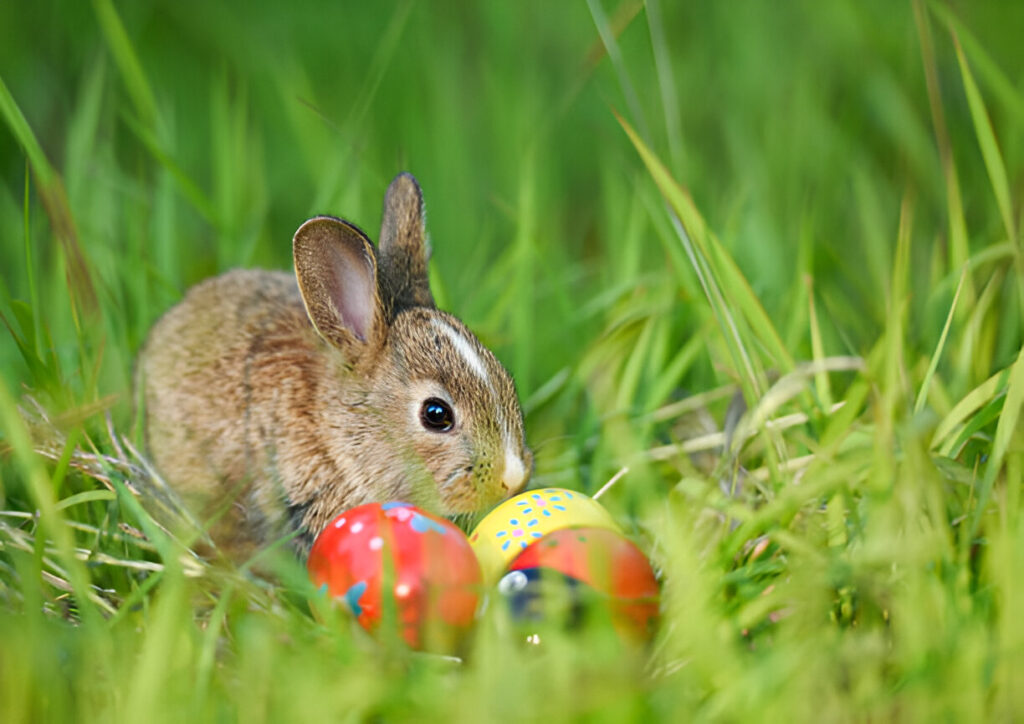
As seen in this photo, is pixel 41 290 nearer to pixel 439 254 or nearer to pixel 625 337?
pixel 439 254

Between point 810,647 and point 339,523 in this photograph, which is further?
point 339,523

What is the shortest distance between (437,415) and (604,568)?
101cm

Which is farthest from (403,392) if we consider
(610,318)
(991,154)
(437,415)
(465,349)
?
(991,154)

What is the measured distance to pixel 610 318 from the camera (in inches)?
165

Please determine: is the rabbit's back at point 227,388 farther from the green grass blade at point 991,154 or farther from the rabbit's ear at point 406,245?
the green grass blade at point 991,154

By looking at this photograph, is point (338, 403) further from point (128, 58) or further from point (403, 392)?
point (128, 58)

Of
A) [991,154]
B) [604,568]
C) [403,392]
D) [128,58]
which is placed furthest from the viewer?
[128,58]

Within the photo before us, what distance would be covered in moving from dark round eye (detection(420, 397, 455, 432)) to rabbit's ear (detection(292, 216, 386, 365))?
287 mm

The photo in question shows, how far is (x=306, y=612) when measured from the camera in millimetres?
2785

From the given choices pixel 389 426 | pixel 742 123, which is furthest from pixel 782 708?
pixel 742 123

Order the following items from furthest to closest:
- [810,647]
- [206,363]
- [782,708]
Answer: [206,363], [810,647], [782,708]

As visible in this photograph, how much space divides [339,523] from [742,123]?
4.00m

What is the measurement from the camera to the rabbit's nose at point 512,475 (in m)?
3.16

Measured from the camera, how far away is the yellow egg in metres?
2.77
